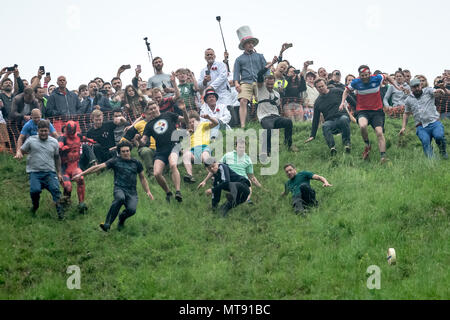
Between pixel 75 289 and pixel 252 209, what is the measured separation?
17.0 feet

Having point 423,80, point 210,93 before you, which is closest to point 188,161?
point 210,93

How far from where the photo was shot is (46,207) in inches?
545

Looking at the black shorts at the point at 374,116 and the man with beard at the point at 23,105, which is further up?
the man with beard at the point at 23,105

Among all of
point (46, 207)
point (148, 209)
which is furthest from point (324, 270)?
point (46, 207)

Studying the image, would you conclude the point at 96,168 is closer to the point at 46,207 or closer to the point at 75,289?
the point at 46,207

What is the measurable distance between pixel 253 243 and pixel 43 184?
16.5 feet

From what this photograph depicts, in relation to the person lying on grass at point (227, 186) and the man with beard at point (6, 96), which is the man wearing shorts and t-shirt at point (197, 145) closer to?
the person lying on grass at point (227, 186)

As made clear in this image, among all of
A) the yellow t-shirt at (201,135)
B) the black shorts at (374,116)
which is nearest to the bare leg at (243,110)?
the yellow t-shirt at (201,135)

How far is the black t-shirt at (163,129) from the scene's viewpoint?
1447 centimetres

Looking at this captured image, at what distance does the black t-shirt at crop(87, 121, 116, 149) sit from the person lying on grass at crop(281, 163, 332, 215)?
5378mm

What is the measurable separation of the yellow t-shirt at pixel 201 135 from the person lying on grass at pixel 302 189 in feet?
9.79

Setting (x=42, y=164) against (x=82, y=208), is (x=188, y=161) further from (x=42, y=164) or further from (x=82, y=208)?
(x=42, y=164)

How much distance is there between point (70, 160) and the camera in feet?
46.5

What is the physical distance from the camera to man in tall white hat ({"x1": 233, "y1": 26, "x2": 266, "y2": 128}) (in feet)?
58.5
